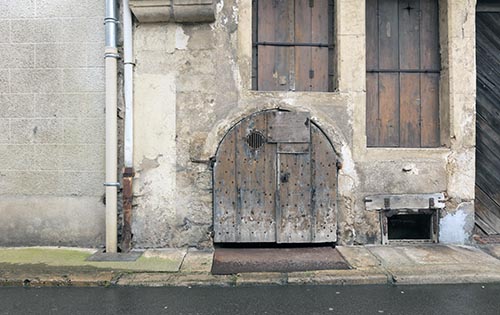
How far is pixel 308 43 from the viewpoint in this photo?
211 inches

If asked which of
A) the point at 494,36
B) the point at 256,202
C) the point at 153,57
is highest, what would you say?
the point at 494,36

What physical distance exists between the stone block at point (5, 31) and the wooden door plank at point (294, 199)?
394 centimetres

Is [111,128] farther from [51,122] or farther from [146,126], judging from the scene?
[51,122]

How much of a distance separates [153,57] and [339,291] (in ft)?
11.9

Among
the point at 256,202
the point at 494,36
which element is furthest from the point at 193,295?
the point at 494,36

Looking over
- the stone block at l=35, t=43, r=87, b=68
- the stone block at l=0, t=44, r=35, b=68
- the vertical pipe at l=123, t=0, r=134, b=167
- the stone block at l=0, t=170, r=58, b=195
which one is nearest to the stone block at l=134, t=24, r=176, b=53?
the vertical pipe at l=123, t=0, r=134, b=167

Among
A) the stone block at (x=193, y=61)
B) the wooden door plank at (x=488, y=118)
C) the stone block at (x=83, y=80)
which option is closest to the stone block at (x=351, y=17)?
→ the stone block at (x=193, y=61)

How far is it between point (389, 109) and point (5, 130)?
5265mm

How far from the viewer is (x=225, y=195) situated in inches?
195

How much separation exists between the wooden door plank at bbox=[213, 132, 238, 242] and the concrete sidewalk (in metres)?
0.35

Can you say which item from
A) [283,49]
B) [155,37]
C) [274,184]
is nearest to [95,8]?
[155,37]

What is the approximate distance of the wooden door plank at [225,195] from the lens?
4.95 metres

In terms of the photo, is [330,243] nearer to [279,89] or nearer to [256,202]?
[256,202]

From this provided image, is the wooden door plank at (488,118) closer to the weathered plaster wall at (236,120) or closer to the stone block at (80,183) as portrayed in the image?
the weathered plaster wall at (236,120)
